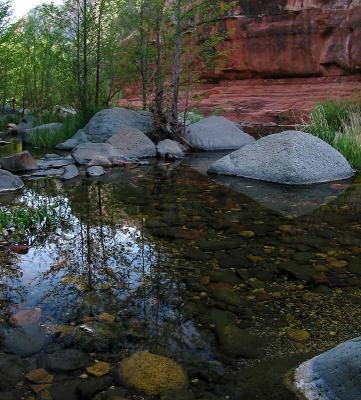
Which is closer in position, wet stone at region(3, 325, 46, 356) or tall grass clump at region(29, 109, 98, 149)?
wet stone at region(3, 325, 46, 356)

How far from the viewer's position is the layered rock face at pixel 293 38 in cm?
2066

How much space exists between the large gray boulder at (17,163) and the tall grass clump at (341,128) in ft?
17.4

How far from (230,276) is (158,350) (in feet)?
3.70

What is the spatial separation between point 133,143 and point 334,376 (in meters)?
8.29

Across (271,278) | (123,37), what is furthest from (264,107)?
(271,278)

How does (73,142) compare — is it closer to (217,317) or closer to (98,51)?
(98,51)

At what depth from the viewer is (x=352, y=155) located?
8352 millimetres

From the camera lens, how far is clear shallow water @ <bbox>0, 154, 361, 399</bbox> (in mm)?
2562

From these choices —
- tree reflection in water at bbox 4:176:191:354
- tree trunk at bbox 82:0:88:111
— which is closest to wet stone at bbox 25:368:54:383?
tree reflection in water at bbox 4:176:191:354

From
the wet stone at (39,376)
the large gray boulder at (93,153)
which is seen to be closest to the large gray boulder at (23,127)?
the large gray boulder at (93,153)

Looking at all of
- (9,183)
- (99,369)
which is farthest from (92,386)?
(9,183)

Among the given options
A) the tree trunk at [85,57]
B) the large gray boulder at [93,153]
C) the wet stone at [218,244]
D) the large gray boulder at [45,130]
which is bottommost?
the wet stone at [218,244]

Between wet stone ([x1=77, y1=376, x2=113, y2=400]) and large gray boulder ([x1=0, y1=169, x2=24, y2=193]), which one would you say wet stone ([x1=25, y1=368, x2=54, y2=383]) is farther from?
large gray boulder ([x1=0, y1=169, x2=24, y2=193])

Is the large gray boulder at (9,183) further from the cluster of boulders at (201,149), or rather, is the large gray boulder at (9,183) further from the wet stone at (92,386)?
the wet stone at (92,386)
